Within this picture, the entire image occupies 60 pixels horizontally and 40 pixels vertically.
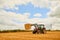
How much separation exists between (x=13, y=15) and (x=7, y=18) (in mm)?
88

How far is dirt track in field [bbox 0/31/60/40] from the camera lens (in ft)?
7.14

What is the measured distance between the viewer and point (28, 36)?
2215mm

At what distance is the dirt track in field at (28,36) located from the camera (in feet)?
7.14

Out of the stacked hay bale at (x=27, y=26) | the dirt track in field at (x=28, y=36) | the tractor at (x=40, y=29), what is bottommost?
the dirt track in field at (x=28, y=36)

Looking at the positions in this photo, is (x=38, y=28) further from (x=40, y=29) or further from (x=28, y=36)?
(x=28, y=36)

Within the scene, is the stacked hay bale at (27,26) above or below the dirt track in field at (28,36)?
above

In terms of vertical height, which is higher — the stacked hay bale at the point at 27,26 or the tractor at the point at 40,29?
the stacked hay bale at the point at 27,26

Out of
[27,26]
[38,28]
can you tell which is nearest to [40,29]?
[38,28]

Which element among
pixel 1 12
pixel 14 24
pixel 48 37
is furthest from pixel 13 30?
pixel 48 37

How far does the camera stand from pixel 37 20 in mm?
2279

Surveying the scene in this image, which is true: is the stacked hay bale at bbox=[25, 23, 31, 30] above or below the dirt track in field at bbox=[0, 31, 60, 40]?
above

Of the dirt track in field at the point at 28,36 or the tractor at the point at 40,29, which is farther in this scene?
the tractor at the point at 40,29

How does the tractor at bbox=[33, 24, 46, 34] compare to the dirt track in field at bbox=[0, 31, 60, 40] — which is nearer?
the dirt track in field at bbox=[0, 31, 60, 40]

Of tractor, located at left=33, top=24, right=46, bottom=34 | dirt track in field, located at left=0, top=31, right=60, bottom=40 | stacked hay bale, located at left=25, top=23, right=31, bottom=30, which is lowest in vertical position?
dirt track in field, located at left=0, top=31, right=60, bottom=40
